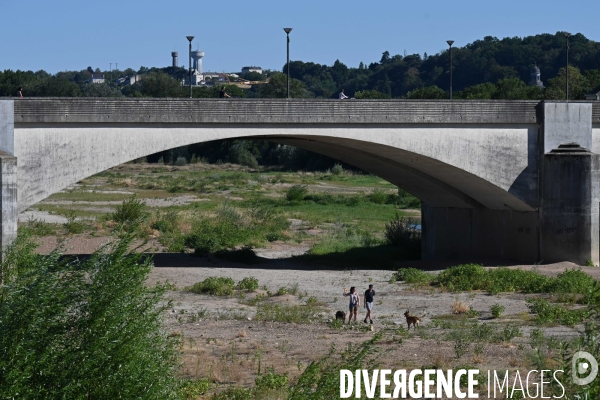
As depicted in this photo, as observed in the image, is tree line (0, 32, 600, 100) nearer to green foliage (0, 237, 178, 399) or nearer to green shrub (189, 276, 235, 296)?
green shrub (189, 276, 235, 296)

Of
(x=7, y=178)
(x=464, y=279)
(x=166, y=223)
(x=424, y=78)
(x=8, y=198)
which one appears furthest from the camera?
(x=424, y=78)

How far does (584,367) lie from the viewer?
1024 cm

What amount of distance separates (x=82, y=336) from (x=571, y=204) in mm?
18658

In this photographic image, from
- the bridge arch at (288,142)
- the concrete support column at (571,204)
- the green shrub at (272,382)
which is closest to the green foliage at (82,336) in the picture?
the green shrub at (272,382)

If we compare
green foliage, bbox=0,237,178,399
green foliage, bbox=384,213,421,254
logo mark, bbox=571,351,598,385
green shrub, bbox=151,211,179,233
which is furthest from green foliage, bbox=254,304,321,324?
green shrub, bbox=151,211,179,233

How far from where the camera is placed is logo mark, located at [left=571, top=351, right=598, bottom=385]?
10.2 metres

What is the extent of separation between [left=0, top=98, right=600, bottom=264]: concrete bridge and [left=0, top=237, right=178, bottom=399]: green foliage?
11305 millimetres

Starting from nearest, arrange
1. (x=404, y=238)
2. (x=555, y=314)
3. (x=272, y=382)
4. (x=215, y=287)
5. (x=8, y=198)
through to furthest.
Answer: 1. (x=272, y=382)
2. (x=555, y=314)
3. (x=8, y=198)
4. (x=215, y=287)
5. (x=404, y=238)

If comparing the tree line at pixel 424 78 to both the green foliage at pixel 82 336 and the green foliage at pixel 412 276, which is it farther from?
the green foliage at pixel 82 336

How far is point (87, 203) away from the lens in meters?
48.2

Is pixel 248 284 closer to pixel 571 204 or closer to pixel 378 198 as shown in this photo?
pixel 571 204

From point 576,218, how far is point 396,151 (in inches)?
213

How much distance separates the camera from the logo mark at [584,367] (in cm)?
1016

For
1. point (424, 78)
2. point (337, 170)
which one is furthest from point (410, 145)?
point (424, 78)
